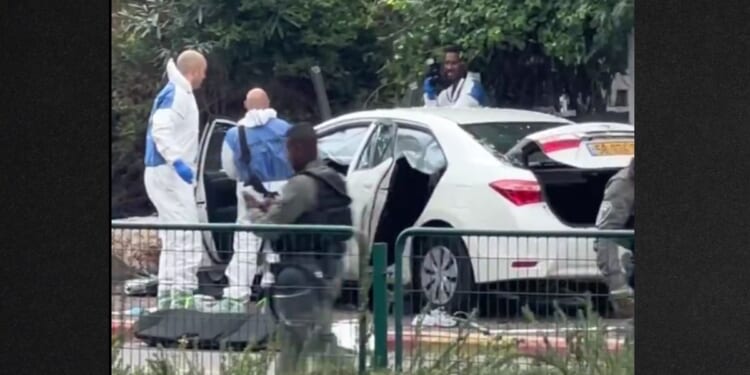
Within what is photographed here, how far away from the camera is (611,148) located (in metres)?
3.51

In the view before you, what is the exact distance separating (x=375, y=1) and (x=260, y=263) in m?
0.85

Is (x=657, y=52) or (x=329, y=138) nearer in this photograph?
(x=657, y=52)

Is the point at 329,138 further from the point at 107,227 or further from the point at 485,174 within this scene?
the point at 107,227

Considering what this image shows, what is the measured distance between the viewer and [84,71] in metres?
3.74

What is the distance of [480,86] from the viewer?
11.9ft

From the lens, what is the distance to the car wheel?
11.9ft

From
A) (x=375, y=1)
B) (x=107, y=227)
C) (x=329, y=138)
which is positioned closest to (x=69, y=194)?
(x=107, y=227)

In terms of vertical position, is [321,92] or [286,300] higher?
[321,92]

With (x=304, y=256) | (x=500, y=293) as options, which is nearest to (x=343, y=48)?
(x=304, y=256)

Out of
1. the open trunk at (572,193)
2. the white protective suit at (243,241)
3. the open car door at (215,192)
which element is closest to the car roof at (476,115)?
the open trunk at (572,193)

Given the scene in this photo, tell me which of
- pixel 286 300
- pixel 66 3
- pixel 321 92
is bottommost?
pixel 286 300

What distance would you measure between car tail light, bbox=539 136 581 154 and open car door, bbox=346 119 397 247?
433 mm

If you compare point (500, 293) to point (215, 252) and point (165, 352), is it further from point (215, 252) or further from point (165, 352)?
point (165, 352)

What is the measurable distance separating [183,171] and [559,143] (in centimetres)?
111
